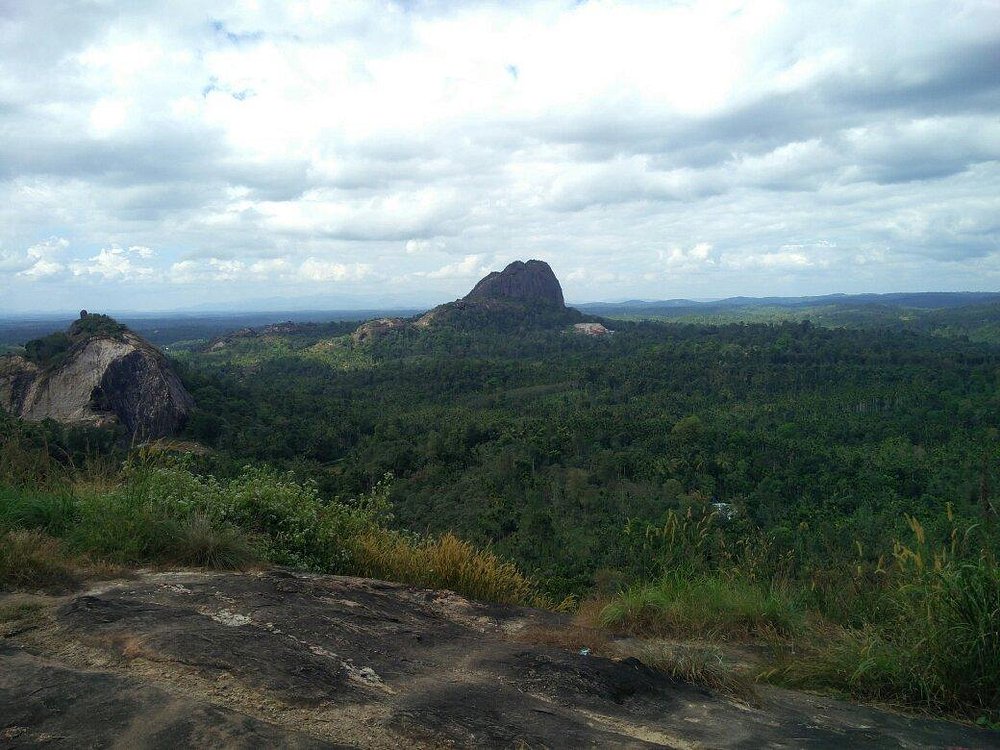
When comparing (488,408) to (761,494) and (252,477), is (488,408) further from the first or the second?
(252,477)

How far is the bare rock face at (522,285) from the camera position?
121562mm

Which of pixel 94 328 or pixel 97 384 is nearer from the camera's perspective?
pixel 97 384

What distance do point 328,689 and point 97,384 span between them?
36.2 meters

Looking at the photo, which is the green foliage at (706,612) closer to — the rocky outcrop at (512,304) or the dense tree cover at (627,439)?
the dense tree cover at (627,439)

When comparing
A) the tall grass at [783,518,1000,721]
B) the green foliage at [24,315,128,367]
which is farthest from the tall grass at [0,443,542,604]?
the green foliage at [24,315,128,367]

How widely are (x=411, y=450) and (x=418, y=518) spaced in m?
11.0

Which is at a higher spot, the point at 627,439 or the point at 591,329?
the point at 591,329

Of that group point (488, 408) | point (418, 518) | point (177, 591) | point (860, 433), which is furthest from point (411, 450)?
point (177, 591)

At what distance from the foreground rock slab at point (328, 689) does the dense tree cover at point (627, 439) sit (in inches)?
110

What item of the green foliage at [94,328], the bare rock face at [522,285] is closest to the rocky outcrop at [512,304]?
the bare rock face at [522,285]

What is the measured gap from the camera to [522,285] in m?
124

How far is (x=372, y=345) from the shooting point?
88625 mm

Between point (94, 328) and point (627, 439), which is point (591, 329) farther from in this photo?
point (94, 328)

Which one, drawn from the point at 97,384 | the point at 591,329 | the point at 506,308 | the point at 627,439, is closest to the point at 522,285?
the point at 506,308
